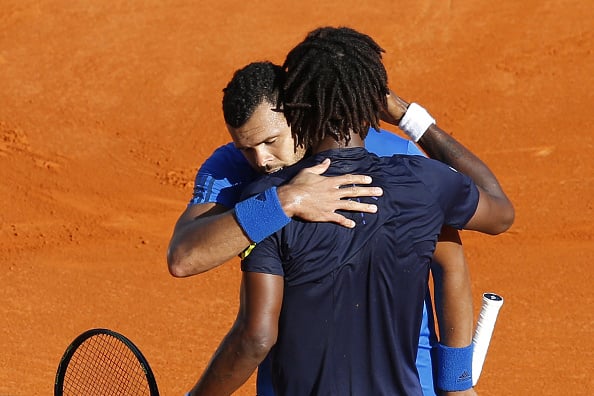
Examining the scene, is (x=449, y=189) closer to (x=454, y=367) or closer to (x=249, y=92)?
(x=249, y=92)

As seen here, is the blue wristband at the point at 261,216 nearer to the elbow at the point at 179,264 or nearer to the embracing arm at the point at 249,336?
the embracing arm at the point at 249,336

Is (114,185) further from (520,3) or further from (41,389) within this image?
(520,3)

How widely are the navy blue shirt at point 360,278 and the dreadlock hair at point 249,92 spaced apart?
0.93 feet

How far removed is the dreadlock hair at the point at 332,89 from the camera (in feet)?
10.1

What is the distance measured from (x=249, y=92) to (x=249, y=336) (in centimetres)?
86

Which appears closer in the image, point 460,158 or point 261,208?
point 261,208

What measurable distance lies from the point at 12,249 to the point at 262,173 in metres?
5.22

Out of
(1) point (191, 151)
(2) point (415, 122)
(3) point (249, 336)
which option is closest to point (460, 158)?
(2) point (415, 122)

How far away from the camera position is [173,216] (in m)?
8.44

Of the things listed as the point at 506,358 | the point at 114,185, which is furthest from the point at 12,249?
the point at 506,358

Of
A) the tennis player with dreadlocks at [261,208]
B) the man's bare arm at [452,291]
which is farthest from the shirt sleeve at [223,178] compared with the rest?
the man's bare arm at [452,291]

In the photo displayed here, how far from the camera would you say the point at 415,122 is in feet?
12.3

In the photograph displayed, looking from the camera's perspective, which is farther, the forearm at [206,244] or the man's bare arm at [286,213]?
the forearm at [206,244]

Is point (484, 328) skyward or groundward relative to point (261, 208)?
groundward
